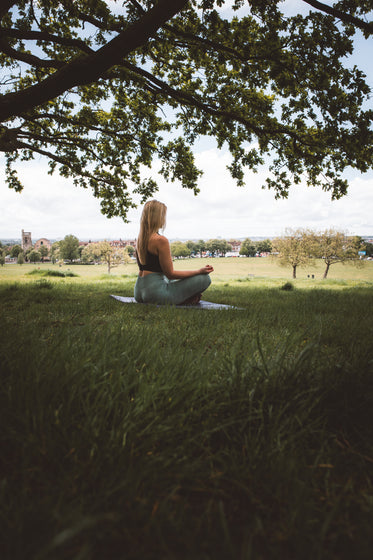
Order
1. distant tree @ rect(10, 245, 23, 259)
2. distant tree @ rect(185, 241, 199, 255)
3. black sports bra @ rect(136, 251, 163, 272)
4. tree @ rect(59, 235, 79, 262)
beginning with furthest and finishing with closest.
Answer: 1. distant tree @ rect(10, 245, 23, 259)
2. distant tree @ rect(185, 241, 199, 255)
3. tree @ rect(59, 235, 79, 262)
4. black sports bra @ rect(136, 251, 163, 272)

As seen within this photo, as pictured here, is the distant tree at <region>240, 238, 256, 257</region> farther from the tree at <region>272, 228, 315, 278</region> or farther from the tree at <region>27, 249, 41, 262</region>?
the tree at <region>27, 249, 41, 262</region>

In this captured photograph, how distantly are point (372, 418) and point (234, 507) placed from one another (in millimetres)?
927

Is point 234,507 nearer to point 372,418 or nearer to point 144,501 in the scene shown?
point 144,501

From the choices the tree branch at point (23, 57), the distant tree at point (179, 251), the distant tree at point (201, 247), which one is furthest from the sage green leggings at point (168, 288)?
the distant tree at point (201, 247)

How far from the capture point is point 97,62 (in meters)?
4.57

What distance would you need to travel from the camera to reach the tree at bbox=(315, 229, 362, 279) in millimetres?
56906

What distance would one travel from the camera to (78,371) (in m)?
1.32

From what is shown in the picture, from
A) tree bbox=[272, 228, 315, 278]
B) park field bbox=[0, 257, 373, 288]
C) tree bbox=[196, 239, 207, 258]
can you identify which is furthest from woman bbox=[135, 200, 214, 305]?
tree bbox=[196, 239, 207, 258]

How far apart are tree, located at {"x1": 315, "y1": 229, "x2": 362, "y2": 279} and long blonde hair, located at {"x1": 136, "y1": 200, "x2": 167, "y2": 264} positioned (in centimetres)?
5880

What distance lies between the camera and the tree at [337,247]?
187ft

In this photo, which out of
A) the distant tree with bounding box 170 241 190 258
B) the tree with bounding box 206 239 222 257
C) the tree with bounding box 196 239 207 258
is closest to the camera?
the distant tree with bounding box 170 241 190 258

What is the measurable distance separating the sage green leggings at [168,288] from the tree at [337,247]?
192ft

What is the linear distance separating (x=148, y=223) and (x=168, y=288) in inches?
57.3

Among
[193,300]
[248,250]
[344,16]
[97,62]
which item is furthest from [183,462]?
[248,250]
